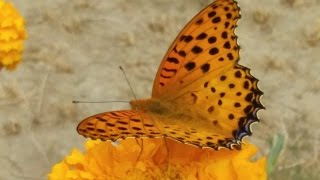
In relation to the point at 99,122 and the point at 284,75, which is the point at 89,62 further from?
the point at 99,122

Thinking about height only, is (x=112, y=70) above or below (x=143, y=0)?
below

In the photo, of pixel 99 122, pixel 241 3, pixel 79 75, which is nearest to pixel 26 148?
pixel 79 75

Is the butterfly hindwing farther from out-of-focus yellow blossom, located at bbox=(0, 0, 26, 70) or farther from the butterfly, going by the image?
out-of-focus yellow blossom, located at bbox=(0, 0, 26, 70)

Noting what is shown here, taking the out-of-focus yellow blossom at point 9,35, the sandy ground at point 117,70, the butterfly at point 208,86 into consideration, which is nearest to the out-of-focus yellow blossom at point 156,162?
the butterfly at point 208,86

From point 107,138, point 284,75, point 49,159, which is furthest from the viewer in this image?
point 284,75

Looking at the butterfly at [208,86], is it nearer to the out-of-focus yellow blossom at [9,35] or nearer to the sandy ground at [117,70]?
the out-of-focus yellow blossom at [9,35]

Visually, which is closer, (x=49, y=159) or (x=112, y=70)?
(x=49, y=159)
